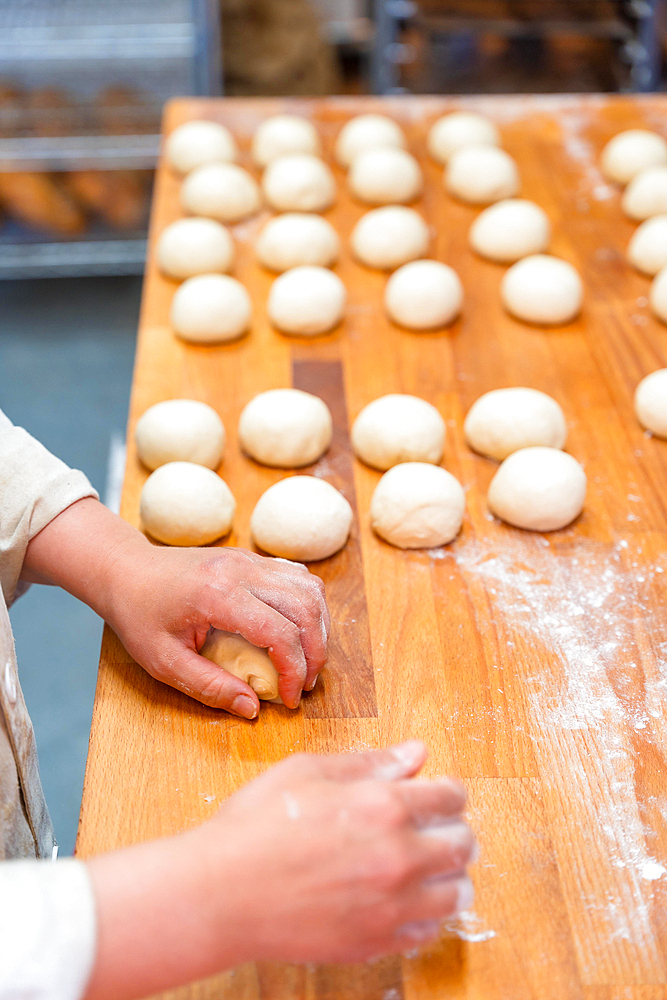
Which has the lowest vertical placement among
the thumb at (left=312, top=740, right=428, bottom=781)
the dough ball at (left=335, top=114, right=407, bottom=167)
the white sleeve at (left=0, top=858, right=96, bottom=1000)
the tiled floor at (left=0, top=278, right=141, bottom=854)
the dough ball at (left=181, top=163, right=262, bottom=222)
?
the tiled floor at (left=0, top=278, right=141, bottom=854)

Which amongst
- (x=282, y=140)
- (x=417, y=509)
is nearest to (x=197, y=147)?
(x=282, y=140)

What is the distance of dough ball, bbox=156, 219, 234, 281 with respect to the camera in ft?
5.69

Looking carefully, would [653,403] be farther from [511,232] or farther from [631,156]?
[631,156]

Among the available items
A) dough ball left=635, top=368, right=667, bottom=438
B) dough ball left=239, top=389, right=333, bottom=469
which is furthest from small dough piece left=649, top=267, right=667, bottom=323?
dough ball left=239, top=389, right=333, bottom=469

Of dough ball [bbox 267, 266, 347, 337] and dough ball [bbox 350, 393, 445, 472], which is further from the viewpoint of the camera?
dough ball [bbox 267, 266, 347, 337]

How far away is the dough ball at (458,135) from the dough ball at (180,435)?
1.10m

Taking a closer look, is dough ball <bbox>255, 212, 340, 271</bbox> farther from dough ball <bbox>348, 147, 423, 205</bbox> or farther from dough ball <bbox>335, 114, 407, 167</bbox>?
dough ball <bbox>335, 114, 407, 167</bbox>

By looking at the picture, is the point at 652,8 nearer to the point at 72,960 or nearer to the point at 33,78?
the point at 33,78

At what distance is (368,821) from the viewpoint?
2.13 ft

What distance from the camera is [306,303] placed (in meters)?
1.62

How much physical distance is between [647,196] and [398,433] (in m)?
0.96

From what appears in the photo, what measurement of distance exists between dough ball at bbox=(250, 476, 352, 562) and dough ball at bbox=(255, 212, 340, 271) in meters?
0.67

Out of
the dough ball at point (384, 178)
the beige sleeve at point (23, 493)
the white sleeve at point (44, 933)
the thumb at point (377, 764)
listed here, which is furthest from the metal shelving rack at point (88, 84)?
the white sleeve at point (44, 933)

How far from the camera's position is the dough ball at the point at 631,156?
2.04 metres
